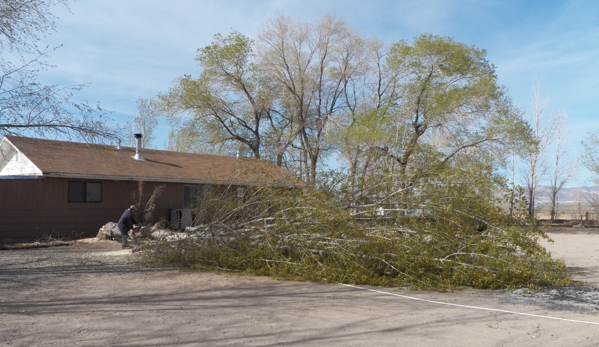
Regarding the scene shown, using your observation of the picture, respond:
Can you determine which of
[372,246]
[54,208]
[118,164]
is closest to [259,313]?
[372,246]

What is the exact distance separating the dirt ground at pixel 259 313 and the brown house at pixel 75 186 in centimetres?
671

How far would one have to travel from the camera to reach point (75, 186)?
18.9 m

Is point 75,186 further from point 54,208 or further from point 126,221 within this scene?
point 126,221

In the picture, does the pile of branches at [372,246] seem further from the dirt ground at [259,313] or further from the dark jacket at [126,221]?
the dark jacket at [126,221]

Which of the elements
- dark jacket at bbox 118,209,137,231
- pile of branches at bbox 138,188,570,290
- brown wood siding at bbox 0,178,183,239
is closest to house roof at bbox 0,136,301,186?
brown wood siding at bbox 0,178,183,239

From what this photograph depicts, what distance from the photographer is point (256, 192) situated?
38.3ft

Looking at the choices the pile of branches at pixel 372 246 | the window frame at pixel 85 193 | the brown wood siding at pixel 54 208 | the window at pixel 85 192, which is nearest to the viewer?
the pile of branches at pixel 372 246

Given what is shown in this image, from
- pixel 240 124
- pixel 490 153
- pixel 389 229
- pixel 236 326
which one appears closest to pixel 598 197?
pixel 490 153

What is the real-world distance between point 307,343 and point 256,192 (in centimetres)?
607

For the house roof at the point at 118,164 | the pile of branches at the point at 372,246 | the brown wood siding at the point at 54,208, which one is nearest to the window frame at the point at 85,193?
the brown wood siding at the point at 54,208

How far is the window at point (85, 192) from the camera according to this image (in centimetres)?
1883

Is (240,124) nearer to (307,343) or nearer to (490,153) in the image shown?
(490,153)

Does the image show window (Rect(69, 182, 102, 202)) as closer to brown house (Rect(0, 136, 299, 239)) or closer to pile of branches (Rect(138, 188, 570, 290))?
brown house (Rect(0, 136, 299, 239))

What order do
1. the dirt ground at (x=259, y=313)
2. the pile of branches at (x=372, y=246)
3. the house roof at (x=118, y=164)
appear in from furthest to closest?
the house roof at (x=118, y=164)
the pile of branches at (x=372, y=246)
the dirt ground at (x=259, y=313)
